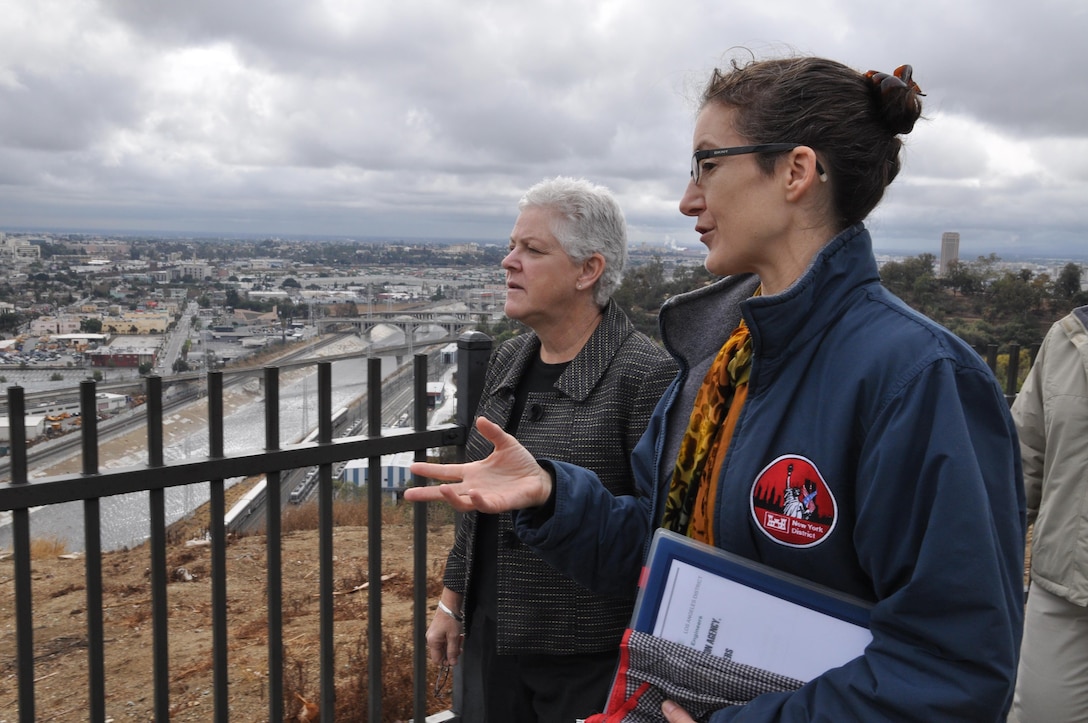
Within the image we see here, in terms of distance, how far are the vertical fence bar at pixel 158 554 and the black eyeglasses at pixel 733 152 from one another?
1.71m

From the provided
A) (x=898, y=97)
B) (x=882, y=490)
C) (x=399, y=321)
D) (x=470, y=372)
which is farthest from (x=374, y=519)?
(x=399, y=321)

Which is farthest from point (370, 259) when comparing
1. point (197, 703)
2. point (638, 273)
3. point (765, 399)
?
point (765, 399)

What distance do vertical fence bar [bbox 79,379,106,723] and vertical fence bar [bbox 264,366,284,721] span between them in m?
0.49

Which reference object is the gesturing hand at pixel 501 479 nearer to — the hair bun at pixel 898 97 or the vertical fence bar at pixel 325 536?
the hair bun at pixel 898 97

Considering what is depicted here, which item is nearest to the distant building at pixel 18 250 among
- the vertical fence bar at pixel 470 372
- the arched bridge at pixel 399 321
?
the arched bridge at pixel 399 321

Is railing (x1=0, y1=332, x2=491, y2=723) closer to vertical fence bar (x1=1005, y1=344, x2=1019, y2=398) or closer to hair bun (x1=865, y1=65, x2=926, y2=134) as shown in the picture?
hair bun (x1=865, y1=65, x2=926, y2=134)

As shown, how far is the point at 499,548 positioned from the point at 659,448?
1042 millimetres

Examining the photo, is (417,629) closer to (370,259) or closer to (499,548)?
(499,548)

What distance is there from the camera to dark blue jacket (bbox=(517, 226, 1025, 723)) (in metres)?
1.13

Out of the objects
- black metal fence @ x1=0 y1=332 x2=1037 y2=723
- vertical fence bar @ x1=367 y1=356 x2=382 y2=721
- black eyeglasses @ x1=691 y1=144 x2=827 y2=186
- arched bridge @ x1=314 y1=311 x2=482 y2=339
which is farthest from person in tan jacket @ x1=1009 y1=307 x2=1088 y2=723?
arched bridge @ x1=314 y1=311 x2=482 y2=339

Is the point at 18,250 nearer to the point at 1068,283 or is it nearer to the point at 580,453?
the point at 580,453

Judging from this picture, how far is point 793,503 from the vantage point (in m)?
1.29

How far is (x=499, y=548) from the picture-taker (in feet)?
8.55

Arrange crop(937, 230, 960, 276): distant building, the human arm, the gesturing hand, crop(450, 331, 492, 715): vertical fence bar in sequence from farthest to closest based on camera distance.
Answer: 1. crop(937, 230, 960, 276): distant building
2. crop(450, 331, 492, 715): vertical fence bar
3. the gesturing hand
4. the human arm
